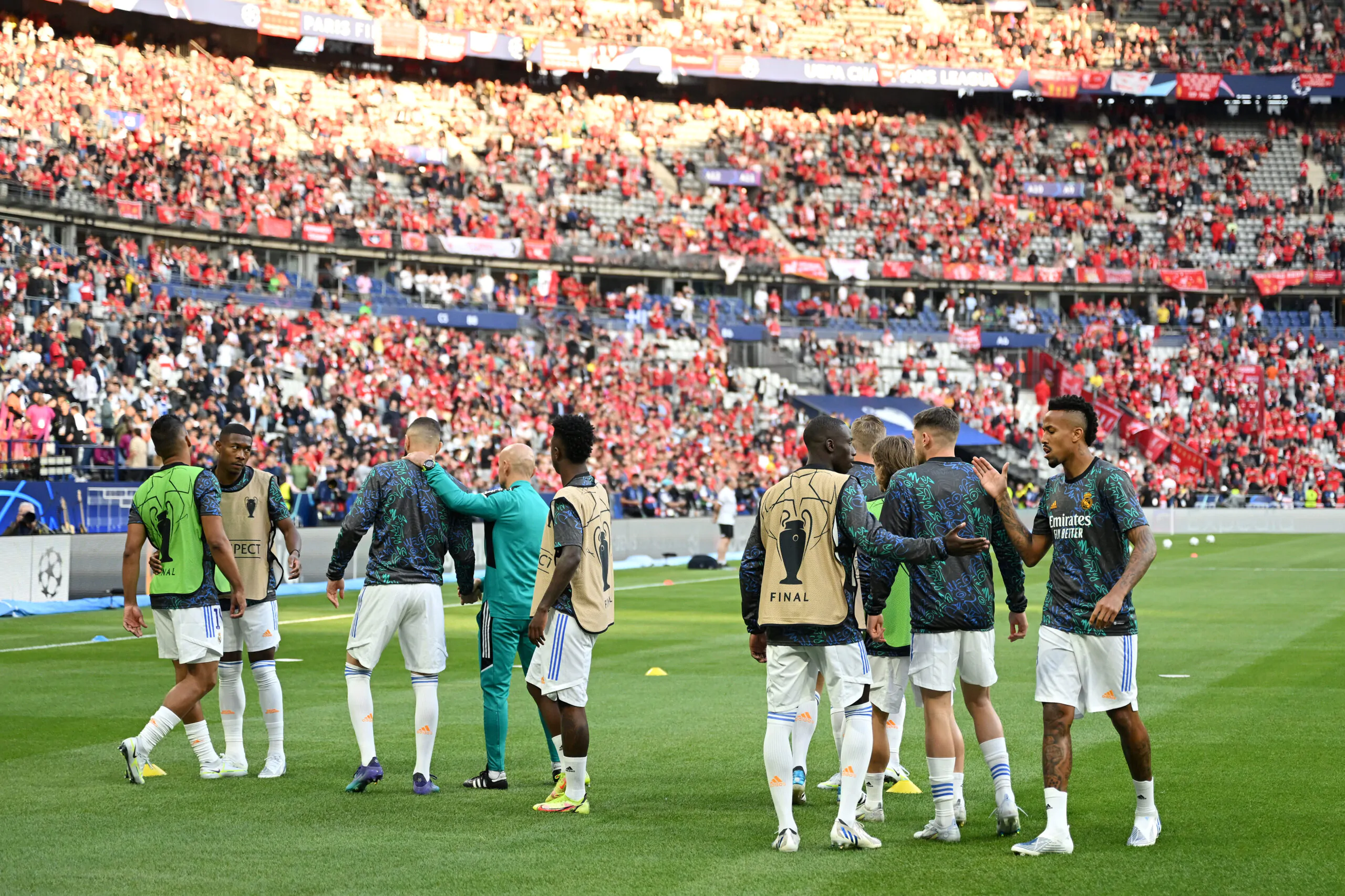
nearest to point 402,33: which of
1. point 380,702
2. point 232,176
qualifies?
point 232,176

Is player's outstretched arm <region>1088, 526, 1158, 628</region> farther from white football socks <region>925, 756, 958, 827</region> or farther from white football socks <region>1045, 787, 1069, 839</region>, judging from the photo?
white football socks <region>925, 756, 958, 827</region>

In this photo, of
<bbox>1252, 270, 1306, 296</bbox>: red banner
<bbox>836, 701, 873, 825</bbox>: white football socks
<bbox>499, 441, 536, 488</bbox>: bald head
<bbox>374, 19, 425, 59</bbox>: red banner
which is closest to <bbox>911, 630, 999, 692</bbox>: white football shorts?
<bbox>836, 701, 873, 825</bbox>: white football socks

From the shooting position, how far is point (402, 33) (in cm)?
5491

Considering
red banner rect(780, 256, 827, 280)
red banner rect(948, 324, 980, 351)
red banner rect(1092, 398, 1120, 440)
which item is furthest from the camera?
red banner rect(780, 256, 827, 280)

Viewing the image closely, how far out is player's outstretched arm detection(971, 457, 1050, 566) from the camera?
7.85 meters

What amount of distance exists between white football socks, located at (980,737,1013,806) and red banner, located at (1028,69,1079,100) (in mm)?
59484

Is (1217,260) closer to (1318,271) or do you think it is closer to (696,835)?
(1318,271)

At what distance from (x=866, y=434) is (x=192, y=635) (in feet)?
15.4

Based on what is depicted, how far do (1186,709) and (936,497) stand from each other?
5.93 metres

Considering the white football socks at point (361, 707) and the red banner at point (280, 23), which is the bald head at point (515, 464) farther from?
the red banner at point (280, 23)

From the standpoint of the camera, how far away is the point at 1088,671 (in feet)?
25.2

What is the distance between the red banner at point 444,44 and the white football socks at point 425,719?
162 ft

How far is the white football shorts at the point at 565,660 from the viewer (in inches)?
341

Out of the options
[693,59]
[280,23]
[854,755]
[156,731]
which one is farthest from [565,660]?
[693,59]
